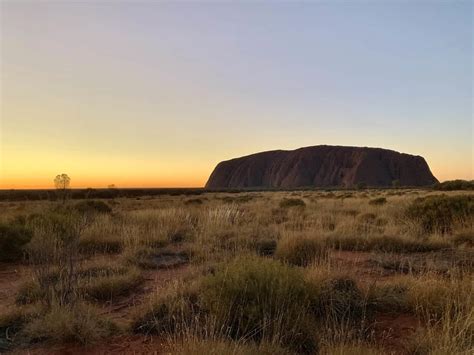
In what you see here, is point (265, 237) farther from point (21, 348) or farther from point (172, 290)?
point (21, 348)

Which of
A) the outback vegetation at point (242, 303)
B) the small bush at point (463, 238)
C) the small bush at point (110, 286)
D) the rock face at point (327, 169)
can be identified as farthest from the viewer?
the rock face at point (327, 169)

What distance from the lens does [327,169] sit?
13975 centimetres

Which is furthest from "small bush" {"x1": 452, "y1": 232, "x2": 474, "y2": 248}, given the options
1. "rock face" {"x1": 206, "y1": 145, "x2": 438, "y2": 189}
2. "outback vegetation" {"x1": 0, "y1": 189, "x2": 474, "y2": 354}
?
"rock face" {"x1": 206, "y1": 145, "x2": 438, "y2": 189}

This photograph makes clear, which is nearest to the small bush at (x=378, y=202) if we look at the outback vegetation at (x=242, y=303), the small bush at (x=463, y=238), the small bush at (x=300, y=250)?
the small bush at (x=463, y=238)

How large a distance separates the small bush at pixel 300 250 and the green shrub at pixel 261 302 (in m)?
3.22

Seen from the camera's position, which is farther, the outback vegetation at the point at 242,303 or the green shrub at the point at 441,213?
the green shrub at the point at 441,213

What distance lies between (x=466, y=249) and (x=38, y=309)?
8507mm

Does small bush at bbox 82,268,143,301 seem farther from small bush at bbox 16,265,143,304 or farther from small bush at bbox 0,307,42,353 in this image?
small bush at bbox 0,307,42,353

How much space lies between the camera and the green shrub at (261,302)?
3990 millimetres

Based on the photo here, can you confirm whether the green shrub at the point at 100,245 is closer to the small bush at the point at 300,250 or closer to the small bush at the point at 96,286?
the small bush at the point at 96,286

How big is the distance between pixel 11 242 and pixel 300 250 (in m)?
6.97

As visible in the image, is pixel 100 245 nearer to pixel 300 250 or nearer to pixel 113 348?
pixel 300 250

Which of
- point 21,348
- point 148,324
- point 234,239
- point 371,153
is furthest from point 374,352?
point 371,153

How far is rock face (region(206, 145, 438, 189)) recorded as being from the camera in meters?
130
